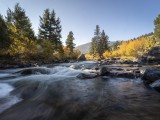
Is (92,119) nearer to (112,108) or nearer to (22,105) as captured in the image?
(112,108)

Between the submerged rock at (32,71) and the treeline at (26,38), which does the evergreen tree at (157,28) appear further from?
the submerged rock at (32,71)

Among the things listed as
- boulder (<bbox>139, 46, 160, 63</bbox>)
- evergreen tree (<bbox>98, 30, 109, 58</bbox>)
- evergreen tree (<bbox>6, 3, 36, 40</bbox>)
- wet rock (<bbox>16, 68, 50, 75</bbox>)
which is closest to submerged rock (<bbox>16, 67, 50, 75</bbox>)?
wet rock (<bbox>16, 68, 50, 75</bbox>)

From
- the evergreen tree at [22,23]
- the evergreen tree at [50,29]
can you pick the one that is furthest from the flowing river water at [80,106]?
the evergreen tree at [50,29]

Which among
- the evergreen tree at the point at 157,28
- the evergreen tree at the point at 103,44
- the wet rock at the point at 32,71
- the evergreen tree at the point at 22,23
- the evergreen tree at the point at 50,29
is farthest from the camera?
the evergreen tree at the point at 103,44

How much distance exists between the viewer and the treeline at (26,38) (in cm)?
3206

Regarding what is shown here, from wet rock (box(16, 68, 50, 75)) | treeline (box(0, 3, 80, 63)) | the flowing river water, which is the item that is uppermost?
treeline (box(0, 3, 80, 63))

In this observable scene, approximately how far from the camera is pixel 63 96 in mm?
9906

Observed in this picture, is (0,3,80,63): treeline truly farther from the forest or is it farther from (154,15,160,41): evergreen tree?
(154,15,160,41): evergreen tree

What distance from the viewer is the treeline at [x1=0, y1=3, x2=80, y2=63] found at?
32.1m

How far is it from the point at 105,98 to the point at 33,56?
32.7 metres

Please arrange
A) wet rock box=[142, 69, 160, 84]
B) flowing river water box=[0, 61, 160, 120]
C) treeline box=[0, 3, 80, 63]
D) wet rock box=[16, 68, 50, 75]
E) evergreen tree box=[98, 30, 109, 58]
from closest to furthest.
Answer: flowing river water box=[0, 61, 160, 120] → wet rock box=[142, 69, 160, 84] → wet rock box=[16, 68, 50, 75] → treeline box=[0, 3, 80, 63] → evergreen tree box=[98, 30, 109, 58]

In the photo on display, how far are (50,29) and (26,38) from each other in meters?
18.1

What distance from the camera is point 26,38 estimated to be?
38781 millimetres

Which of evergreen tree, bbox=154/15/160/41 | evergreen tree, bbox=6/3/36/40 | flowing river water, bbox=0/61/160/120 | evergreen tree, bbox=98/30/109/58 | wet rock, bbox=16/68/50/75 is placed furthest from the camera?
evergreen tree, bbox=98/30/109/58
